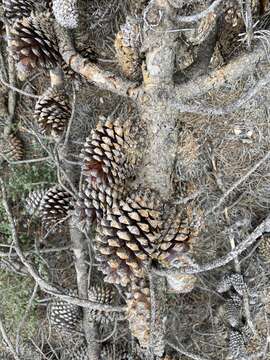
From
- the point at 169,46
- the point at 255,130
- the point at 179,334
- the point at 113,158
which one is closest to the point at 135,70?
the point at 169,46

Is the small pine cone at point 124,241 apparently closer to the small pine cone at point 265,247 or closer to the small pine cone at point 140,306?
the small pine cone at point 140,306

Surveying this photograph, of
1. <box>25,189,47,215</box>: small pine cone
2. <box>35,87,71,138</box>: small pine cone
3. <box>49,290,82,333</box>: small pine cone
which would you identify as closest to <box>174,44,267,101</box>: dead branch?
<box>35,87,71,138</box>: small pine cone

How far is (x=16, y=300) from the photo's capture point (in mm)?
1401

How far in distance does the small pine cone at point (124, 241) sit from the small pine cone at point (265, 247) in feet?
2.13

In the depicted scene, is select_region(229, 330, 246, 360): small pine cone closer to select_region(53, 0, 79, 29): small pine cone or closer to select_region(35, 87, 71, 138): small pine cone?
select_region(35, 87, 71, 138): small pine cone

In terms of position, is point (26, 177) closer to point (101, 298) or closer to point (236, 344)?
point (101, 298)

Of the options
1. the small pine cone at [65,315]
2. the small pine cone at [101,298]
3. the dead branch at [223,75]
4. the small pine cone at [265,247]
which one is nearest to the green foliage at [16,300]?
the small pine cone at [65,315]

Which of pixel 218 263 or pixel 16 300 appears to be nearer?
pixel 218 263

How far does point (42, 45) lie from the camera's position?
861mm

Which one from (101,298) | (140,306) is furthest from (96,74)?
(101,298)

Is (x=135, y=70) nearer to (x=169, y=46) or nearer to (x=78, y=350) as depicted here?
(x=169, y=46)

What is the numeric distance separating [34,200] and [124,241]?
0.60 meters

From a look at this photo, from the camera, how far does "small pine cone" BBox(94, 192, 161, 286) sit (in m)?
0.82

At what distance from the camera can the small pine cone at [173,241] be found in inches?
34.4
